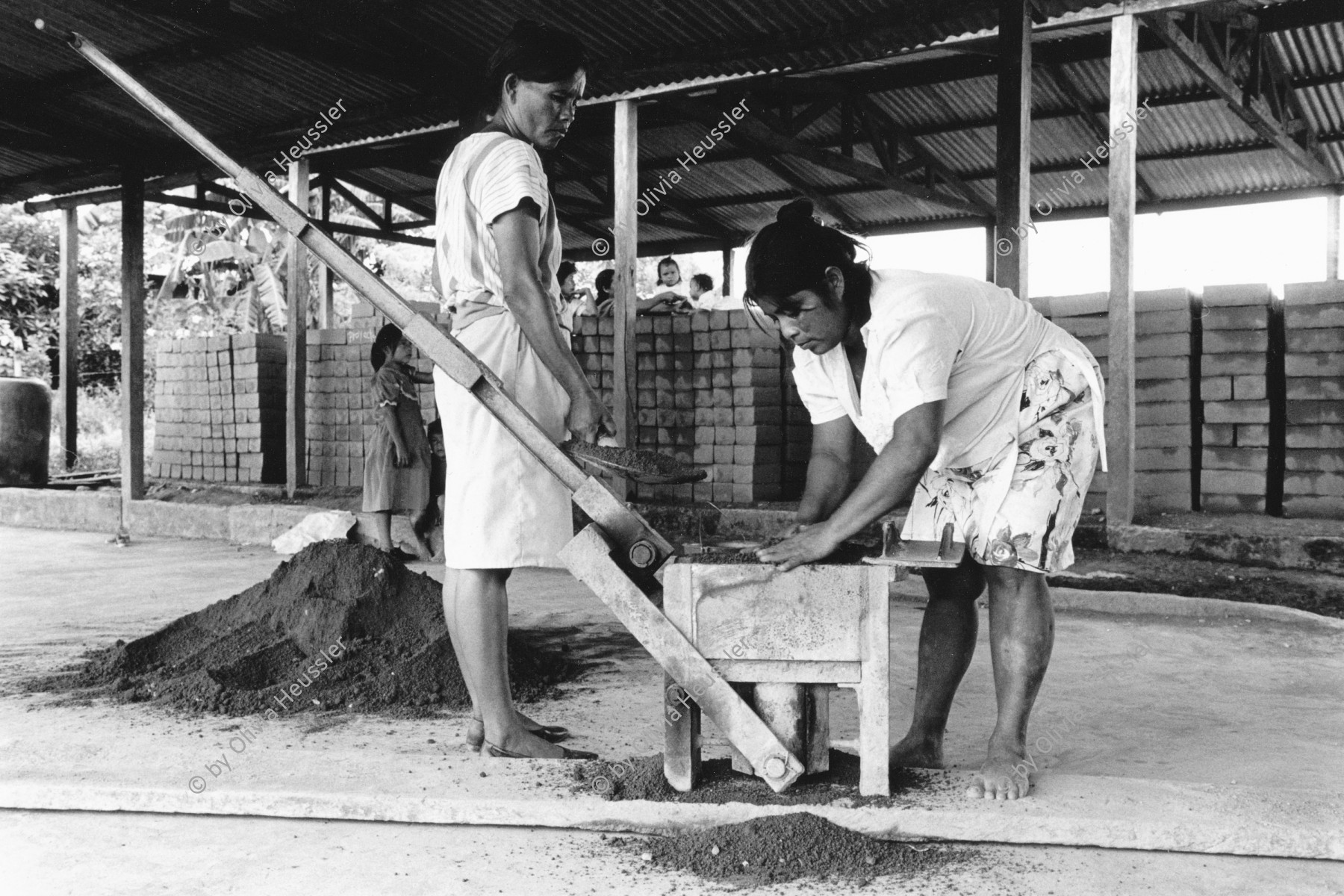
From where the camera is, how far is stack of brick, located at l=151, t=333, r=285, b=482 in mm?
10406

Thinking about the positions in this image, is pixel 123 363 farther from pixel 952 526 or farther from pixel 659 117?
pixel 952 526

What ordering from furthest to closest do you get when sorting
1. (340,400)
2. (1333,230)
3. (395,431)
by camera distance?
(1333,230), (340,400), (395,431)

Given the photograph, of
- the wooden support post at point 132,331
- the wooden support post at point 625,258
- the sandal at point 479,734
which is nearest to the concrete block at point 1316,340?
the wooden support post at point 625,258

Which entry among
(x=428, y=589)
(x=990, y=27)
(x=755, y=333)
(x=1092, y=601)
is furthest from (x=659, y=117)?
(x=428, y=589)

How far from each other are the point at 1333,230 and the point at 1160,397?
653 centimetres

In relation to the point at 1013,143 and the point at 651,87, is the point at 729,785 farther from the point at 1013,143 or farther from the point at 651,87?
the point at 651,87

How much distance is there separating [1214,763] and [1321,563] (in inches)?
132

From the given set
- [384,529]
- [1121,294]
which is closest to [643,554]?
[1121,294]

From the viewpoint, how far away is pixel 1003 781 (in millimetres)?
2447

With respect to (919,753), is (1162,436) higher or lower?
higher

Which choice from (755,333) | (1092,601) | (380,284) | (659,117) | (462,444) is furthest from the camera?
(659,117)

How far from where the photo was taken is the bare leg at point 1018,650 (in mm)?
2539

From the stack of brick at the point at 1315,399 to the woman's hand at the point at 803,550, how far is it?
5.27m

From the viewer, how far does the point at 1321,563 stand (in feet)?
18.7
